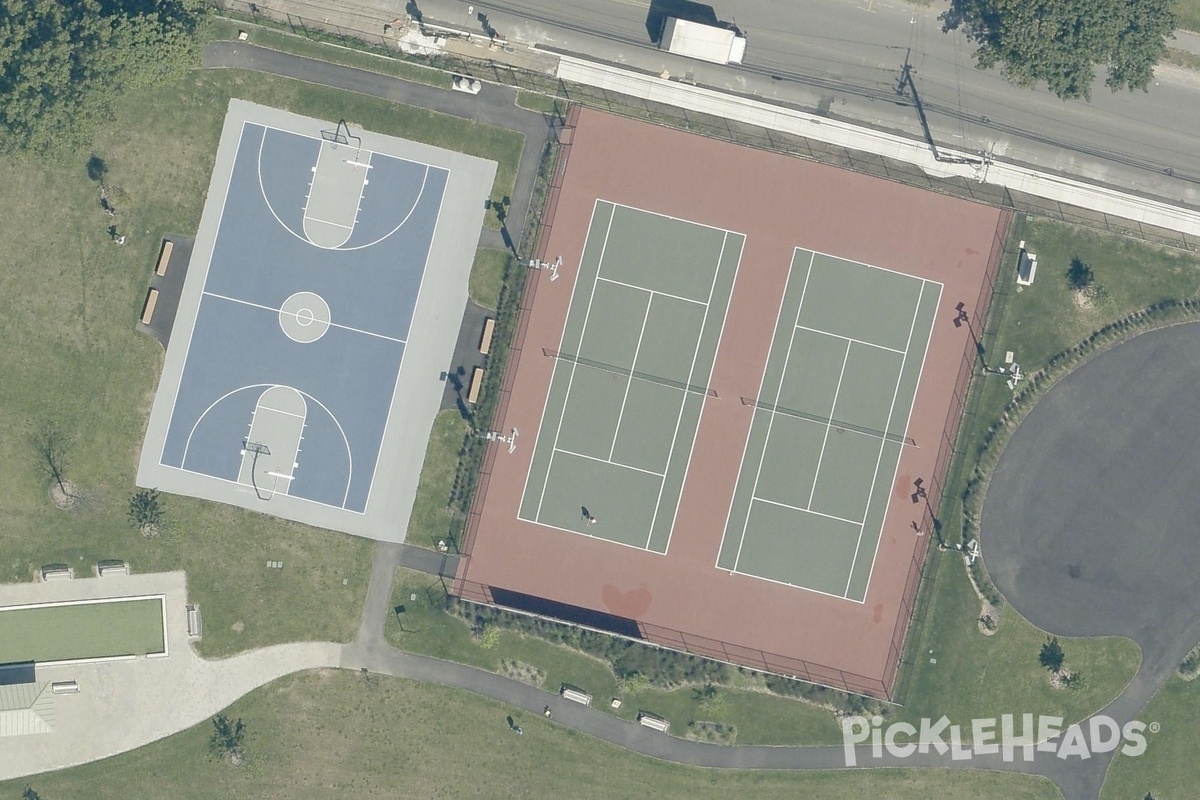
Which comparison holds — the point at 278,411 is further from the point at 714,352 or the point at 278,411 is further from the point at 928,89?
the point at 928,89

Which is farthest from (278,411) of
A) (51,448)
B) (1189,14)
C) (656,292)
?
(1189,14)

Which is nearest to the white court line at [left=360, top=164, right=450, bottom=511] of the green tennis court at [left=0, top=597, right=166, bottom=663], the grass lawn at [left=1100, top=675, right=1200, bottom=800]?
the green tennis court at [left=0, top=597, right=166, bottom=663]

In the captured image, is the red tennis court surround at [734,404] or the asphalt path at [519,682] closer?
the red tennis court surround at [734,404]

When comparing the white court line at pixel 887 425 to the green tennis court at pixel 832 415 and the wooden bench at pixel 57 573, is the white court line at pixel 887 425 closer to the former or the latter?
the green tennis court at pixel 832 415

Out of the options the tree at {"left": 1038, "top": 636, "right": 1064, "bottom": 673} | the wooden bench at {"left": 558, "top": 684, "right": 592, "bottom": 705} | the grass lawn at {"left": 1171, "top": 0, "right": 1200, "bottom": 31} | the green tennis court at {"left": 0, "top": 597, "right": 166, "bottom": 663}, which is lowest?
the green tennis court at {"left": 0, "top": 597, "right": 166, "bottom": 663}

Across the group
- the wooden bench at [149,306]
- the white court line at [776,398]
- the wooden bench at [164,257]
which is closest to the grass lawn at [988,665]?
the white court line at [776,398]

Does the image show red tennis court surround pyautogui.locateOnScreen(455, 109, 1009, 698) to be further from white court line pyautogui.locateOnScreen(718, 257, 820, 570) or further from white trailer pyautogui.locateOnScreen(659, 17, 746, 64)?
white trailer pyautogui.locateOnScreen(659, 17, 746, 64)

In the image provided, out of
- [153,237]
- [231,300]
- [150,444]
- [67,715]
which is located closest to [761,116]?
[231,300]
